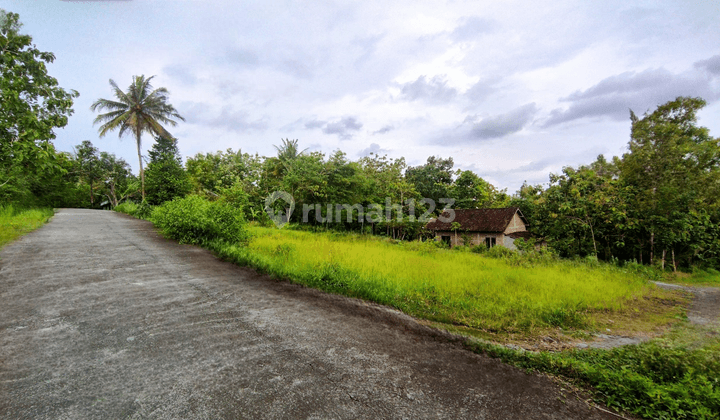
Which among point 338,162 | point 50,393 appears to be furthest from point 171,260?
point 338,162

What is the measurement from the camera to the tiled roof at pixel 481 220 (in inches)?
894

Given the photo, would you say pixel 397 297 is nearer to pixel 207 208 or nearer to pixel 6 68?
pixel 207 208

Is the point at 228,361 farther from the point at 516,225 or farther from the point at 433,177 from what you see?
the point at 433,177

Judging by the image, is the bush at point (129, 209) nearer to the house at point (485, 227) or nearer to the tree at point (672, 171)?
the house at point (485, 227)

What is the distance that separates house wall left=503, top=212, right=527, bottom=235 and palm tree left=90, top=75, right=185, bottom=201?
87.7ft

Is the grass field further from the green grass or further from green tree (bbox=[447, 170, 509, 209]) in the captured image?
green tree (bbox=[447, 170, 509, 209])

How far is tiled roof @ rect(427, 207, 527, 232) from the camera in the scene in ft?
74.5

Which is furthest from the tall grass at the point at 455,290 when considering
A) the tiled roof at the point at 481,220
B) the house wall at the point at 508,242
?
the tiled roof at the point at 481,220

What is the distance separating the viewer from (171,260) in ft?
19.5

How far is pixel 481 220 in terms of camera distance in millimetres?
24109

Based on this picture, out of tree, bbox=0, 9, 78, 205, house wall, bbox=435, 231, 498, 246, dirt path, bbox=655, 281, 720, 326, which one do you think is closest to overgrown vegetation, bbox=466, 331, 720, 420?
dirt path, bbox=655, 281, 720, 326

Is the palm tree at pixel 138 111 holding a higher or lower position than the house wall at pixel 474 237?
higher

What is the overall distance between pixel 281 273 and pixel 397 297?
222cm

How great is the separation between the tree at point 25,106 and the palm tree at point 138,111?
12823 millimetres
